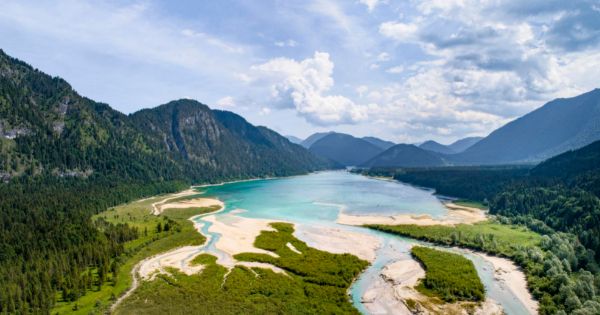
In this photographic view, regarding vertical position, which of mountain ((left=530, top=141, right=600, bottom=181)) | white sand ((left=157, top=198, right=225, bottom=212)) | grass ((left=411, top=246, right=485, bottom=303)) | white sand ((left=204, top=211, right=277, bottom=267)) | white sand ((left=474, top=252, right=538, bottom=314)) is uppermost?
mountain ((left=530, top=141, right=600, bottom=181))

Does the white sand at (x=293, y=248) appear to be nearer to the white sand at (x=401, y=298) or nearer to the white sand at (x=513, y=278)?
the white sand at (x=401, y=298)

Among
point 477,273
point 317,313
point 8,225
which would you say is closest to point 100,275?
point 317,313

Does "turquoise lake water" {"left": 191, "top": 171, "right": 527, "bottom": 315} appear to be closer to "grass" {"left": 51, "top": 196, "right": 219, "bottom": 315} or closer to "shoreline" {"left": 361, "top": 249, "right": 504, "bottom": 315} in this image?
"shoreline" {"left": 361, "top": 249, "right": 504, "bottom": 315}

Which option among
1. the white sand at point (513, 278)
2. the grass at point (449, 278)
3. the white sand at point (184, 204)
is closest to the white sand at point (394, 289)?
the grass at point (449, 278)

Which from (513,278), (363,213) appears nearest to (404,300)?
(513,278)

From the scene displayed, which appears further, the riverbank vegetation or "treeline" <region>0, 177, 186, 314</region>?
"treeline" <region>0, 177, 186, 314</region>

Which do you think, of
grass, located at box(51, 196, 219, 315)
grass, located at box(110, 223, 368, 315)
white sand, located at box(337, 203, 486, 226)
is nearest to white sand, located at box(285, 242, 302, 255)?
grass, located at box(110, 223, 368, 315)
